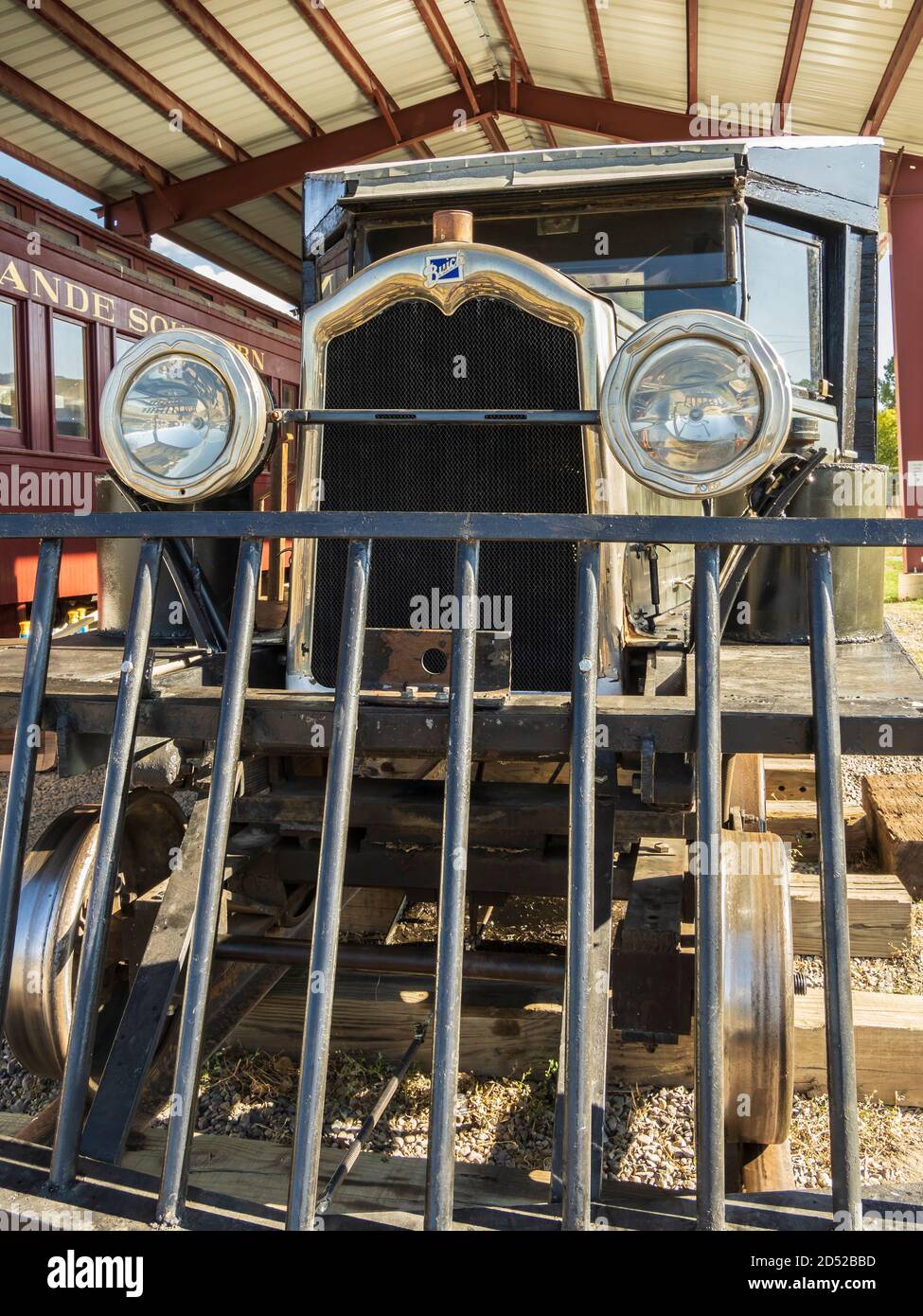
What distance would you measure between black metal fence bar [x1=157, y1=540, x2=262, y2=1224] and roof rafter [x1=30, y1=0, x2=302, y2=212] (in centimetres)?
867

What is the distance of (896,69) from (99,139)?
771 centimetres

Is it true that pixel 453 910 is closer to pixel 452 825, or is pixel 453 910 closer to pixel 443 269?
pixel 452 825

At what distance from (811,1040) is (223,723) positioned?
182 centimetres

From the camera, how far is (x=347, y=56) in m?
10.9

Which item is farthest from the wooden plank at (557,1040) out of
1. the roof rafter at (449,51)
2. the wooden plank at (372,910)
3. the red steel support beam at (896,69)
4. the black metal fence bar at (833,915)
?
the roof rafter at (449,51)

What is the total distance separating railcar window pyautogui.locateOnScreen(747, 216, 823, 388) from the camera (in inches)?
144

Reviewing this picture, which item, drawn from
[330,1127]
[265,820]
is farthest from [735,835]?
[330,1127]

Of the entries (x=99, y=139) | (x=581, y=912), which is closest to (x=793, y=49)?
(x=99, y=139)

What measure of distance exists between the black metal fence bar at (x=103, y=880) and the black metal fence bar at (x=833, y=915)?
1272 mm

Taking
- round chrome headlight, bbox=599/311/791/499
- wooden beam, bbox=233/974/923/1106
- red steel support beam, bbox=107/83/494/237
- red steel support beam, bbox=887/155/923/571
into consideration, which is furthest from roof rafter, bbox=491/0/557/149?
wooden beam, bbox=233/974/923/1106

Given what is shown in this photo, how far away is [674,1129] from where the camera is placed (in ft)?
8.72

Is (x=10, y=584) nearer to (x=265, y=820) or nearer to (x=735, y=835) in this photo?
(x=265, y=820)

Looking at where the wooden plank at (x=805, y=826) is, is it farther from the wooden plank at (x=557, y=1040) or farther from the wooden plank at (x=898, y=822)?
the wooden plank at (x=557, y=1040)

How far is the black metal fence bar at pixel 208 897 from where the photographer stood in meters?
1.74
